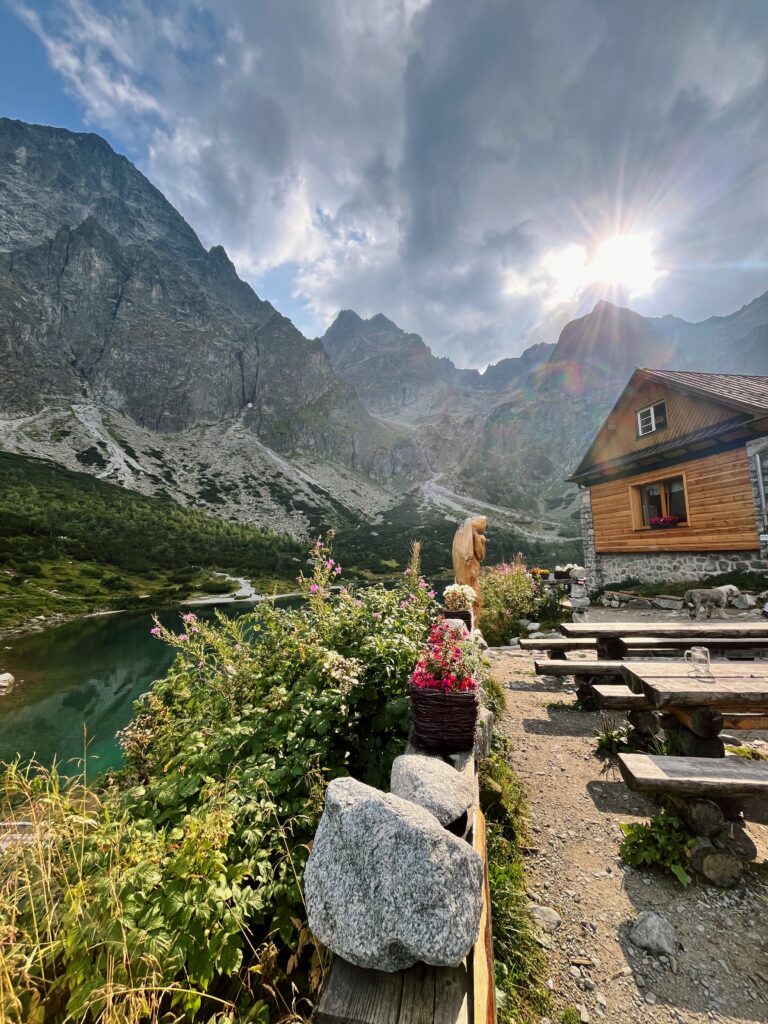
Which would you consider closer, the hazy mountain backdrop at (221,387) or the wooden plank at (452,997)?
the wooden plank at (452,997)

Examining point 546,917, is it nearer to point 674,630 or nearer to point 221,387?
point 674,630

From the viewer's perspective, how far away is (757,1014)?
208 cm

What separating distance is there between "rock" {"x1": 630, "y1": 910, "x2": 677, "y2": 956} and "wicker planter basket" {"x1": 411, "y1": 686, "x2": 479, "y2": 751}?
4.65 ft

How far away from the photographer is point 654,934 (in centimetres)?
248

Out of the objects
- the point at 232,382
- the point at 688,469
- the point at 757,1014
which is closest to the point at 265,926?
the point at 757,1014

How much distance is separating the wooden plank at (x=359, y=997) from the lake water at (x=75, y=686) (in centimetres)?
476

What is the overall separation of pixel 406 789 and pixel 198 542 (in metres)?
52.4

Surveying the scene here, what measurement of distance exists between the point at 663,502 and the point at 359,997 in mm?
17760

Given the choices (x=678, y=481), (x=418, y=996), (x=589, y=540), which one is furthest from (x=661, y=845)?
(x=589, y=540)

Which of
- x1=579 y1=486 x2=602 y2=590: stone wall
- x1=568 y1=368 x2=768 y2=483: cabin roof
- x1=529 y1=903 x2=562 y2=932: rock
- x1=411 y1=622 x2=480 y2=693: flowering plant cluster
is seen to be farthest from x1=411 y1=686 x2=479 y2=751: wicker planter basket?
x1=579 y1=486 x2=602 y2=590: stone wall

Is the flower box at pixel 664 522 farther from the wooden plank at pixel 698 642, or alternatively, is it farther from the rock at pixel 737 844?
the rock at pixel 737 844

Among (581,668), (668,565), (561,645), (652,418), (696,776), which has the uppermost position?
(652,418)

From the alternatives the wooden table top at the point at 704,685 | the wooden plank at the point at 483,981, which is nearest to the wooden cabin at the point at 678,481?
the wooden table top at the point at 704,685

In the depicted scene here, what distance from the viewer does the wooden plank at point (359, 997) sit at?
4.80 feet
